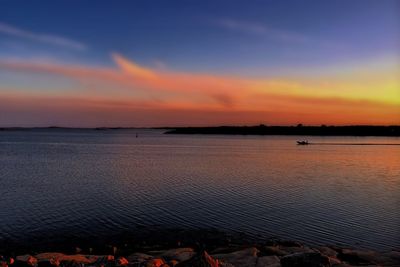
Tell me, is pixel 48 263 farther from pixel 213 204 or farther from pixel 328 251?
pixel 213 204

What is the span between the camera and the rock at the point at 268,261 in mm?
12688

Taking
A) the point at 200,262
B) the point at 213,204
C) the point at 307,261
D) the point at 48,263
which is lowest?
the point at 213,204

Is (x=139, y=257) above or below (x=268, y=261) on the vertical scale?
below

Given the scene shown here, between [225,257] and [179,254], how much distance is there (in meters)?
1.65

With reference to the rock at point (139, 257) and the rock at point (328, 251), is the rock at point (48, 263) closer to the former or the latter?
the rock at point (139, 257)

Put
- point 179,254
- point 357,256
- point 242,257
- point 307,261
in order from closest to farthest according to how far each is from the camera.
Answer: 1. point 307,261
2. point 242,257
3. point 179,254
4. point 357,256

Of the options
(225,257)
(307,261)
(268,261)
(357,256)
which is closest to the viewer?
(307,261)

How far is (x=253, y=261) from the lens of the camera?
43.2 feet

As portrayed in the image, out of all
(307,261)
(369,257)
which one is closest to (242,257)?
(307,261)

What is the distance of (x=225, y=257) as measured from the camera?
13.8 metres

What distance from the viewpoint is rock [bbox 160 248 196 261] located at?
13.7m

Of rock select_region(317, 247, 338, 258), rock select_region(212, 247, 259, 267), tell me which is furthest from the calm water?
rock select_region(212, 247, 259, 267)

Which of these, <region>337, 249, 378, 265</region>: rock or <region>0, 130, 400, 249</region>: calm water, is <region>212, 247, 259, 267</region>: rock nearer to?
<region>337, 249, 378, 265</region>: rock

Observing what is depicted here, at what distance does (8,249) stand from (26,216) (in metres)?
5.66
